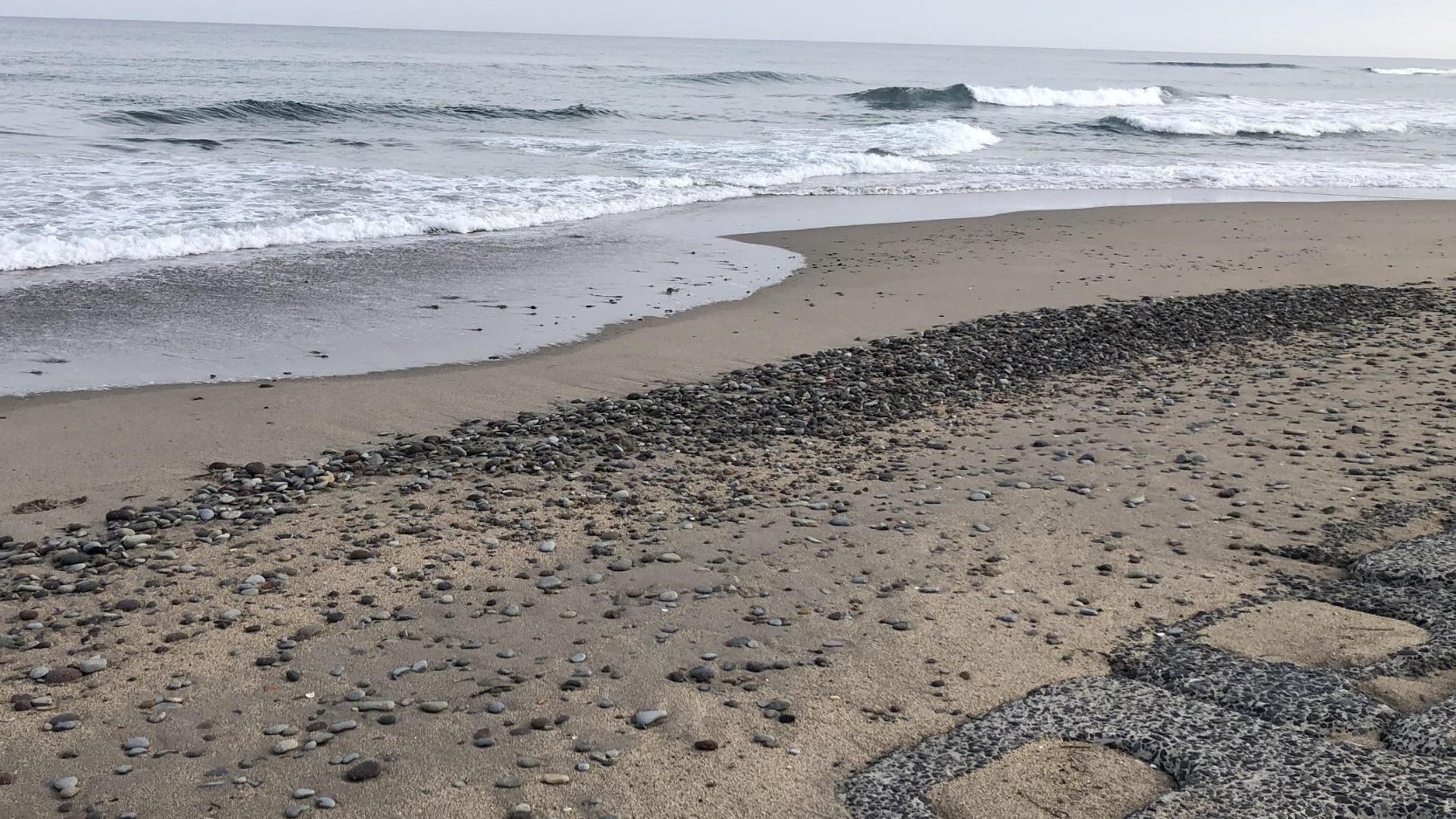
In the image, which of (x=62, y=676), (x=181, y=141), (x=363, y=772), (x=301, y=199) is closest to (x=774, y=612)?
(x=363, y=772)

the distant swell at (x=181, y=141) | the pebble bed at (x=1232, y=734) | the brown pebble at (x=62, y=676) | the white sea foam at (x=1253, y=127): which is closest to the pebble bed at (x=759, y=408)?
the brown pebble at (x=62, y=676)

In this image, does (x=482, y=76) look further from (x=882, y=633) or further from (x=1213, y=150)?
(x=882, y=633)

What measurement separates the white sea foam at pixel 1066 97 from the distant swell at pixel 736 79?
7.82 metres

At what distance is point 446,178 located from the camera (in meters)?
16.5

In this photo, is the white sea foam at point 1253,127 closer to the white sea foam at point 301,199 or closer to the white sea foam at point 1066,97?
the white sea foam at point 1066,97

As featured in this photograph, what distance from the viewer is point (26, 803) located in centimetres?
296

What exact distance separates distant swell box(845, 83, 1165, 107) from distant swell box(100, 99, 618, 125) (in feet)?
→ 43.4

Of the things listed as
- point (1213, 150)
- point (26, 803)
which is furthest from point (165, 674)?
point (1213, 150)

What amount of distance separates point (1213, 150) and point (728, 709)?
26389mm

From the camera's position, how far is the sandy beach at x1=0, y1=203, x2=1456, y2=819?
306 centimetres

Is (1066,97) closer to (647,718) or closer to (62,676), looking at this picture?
(647,718)

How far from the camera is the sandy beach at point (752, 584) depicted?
306 centimetres

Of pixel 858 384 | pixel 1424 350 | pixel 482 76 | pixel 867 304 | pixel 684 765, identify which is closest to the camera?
pixel 684 765

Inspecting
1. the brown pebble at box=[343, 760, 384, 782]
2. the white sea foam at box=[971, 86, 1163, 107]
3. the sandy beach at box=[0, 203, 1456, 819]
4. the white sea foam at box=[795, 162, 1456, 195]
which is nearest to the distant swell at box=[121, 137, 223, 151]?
the white sea foam at box=[795, 162, 1456, 195]
